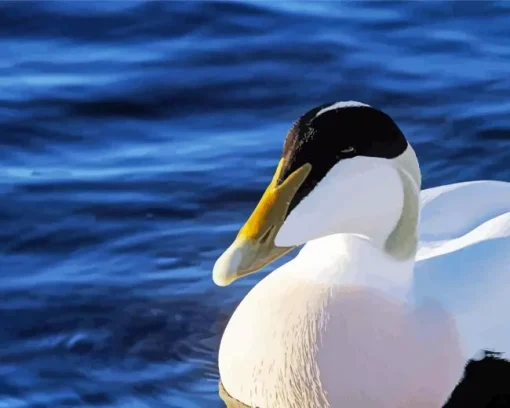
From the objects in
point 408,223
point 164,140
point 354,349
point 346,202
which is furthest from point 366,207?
point 164,140

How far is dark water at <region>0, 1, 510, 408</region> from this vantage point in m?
5.02

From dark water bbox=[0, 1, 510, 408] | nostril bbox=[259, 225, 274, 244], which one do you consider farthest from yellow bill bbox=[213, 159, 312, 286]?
dark water bbox=[0, 1, 510, 408]

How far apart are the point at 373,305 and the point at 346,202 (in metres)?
0.39

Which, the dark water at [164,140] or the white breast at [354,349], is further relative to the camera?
the dark water at [164,140]

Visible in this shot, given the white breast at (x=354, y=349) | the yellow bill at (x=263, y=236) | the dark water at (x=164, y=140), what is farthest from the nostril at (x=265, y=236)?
the dark water at (x=164, y=140)

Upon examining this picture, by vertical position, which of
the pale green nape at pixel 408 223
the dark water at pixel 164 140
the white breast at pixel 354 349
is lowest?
the dark water at pixel 164 140

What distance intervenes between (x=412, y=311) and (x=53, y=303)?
61.7 inches

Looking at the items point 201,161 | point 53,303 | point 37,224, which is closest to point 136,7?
point 201,161

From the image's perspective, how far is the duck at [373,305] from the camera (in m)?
4.09

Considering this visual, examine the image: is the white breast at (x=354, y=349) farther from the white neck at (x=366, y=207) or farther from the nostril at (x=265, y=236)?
the nostril at (x=265, y=236)

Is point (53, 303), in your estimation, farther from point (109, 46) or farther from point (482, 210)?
point (109, 46)

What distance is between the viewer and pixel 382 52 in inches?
301

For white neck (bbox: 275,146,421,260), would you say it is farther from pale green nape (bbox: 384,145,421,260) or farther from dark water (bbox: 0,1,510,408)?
dark water (bbox: 0,1,510,408)

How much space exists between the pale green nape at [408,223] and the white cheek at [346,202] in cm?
5
